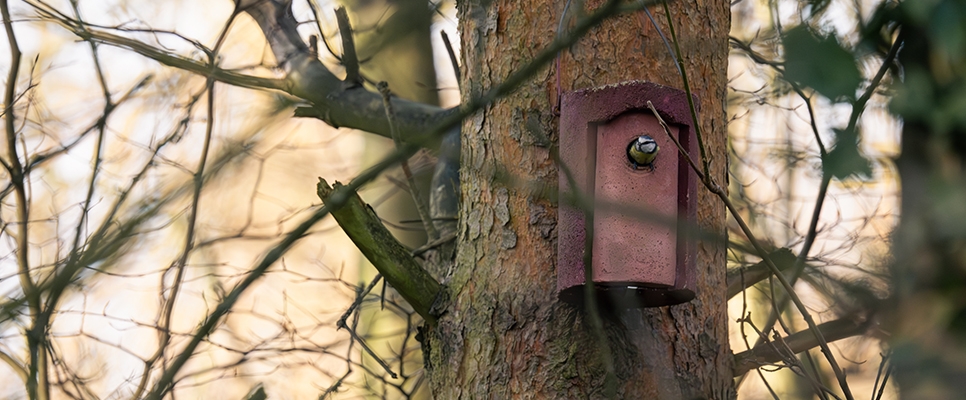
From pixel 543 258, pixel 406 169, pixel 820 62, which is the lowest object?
pixel 820 62

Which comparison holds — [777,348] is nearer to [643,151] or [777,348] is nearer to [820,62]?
[643,151]

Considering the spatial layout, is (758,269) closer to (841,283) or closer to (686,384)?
(686,384)

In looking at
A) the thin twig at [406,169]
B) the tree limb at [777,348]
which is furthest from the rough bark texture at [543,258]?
the thin twig at [406,169]

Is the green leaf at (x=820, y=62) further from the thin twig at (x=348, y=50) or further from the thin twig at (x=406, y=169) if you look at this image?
the thin twig at (x=406, y=169)

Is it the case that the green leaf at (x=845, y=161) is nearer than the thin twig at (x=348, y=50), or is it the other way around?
the green leaf at (x=845, y=161)

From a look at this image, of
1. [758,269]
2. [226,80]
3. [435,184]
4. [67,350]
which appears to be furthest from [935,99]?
[67,350]

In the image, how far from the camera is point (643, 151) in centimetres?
157

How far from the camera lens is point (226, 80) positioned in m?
1.34

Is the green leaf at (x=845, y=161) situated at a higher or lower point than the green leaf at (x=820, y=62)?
higher

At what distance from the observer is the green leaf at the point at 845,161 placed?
1.49 metres

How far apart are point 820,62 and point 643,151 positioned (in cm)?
45

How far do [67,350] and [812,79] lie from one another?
260 cm

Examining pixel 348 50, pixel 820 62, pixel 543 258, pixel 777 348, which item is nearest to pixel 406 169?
pixel 348 50

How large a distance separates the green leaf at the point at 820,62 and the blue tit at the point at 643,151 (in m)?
0.41
